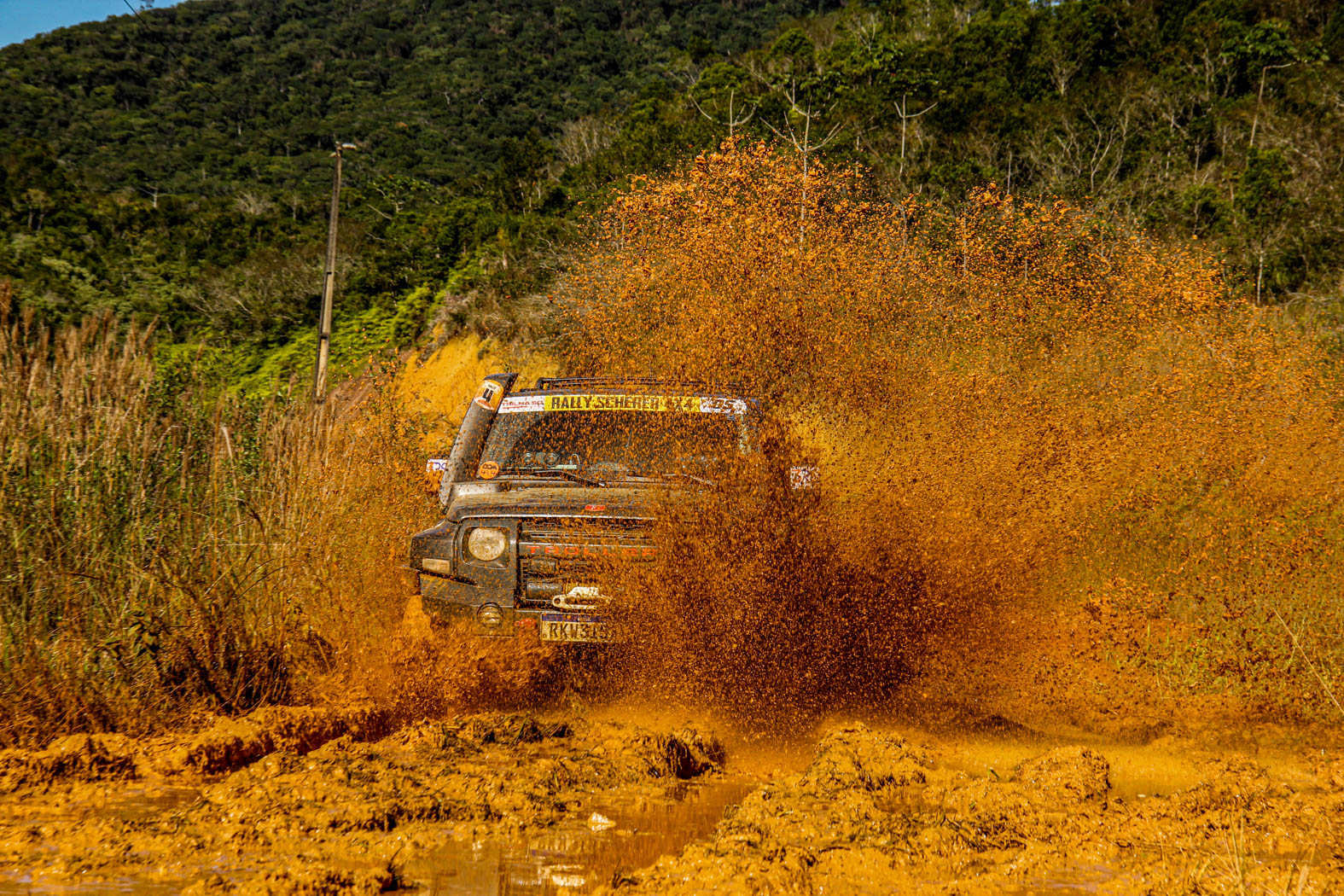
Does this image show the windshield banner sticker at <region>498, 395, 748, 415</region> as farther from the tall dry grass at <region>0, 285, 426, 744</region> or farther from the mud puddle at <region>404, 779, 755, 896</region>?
the mud puddle at <region>404, 779, 755, 896</region>

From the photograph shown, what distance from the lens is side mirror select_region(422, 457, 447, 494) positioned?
19.8 feet

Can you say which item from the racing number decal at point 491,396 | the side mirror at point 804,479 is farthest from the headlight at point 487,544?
the side mirror at point 804,479

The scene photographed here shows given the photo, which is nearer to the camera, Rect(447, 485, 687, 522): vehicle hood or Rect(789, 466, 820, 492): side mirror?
Rect(447, 485, 687, 522): vehicle hood

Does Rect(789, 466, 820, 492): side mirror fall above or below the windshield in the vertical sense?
below

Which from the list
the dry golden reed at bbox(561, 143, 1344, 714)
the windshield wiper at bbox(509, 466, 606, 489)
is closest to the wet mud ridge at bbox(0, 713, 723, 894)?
the dry golden reed at bbox(561, 143, 1344, 714)

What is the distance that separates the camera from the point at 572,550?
4.88 m

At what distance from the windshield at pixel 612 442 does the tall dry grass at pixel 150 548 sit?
0.95 meters

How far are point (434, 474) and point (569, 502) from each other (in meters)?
1.35

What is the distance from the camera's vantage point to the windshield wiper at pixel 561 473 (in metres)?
5.41

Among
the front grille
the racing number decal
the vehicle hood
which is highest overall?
the racing number decal

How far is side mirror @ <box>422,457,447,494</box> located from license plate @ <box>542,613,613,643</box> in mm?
1576

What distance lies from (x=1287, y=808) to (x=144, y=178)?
72.6 metres

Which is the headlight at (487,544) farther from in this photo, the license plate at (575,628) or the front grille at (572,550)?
the license plate at (575,628)

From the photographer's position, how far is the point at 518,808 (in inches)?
136
